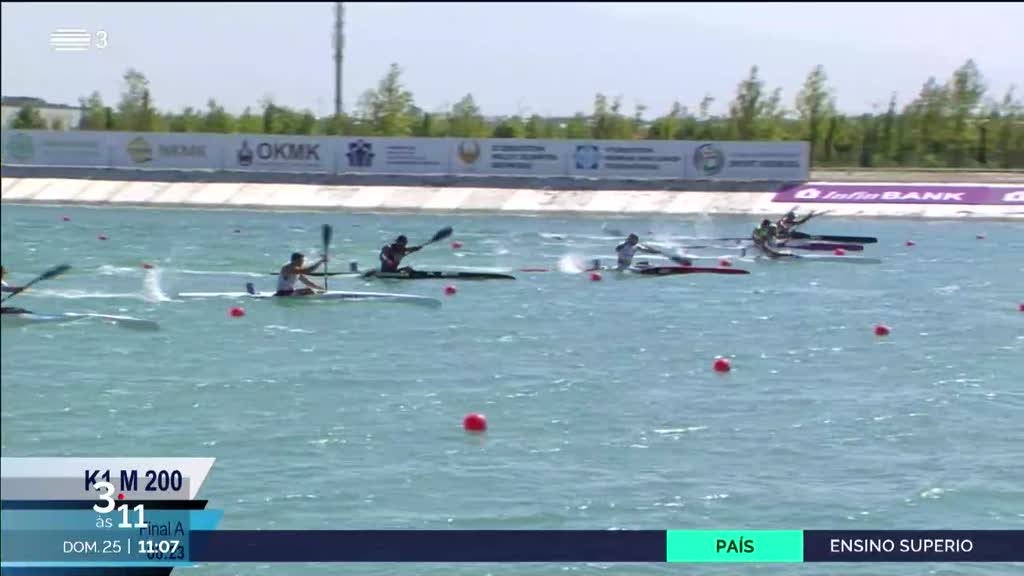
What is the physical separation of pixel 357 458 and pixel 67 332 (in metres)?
5.33

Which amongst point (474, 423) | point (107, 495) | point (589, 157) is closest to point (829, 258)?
point (474, 423)

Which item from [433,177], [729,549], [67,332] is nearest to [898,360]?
[67,332]

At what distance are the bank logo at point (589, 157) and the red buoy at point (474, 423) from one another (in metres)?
29.0

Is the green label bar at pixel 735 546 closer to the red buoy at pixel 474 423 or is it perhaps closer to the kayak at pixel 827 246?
the red buoy at pixel 474 423

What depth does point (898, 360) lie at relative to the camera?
15.5 meters

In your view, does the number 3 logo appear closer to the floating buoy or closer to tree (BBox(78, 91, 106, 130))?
tree (BBox(78, 91, 106, 130))

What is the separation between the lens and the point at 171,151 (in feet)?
135

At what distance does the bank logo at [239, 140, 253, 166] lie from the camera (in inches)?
1617

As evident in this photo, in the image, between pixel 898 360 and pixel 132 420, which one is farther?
pixel 898 360

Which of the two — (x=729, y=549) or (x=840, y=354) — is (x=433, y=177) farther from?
(x=729, y=549)

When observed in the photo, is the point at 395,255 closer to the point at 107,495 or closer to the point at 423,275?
the point at 423,275

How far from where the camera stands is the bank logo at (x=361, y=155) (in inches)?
1590

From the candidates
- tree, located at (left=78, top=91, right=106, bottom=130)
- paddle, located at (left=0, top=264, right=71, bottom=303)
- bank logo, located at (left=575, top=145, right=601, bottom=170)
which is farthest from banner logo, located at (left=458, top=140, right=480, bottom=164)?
paddle, located at (left=0, top=264, right=71, bottom=303)

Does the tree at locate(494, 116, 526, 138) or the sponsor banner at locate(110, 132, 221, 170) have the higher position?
the tree at locate(494, 116, 526, 138)
